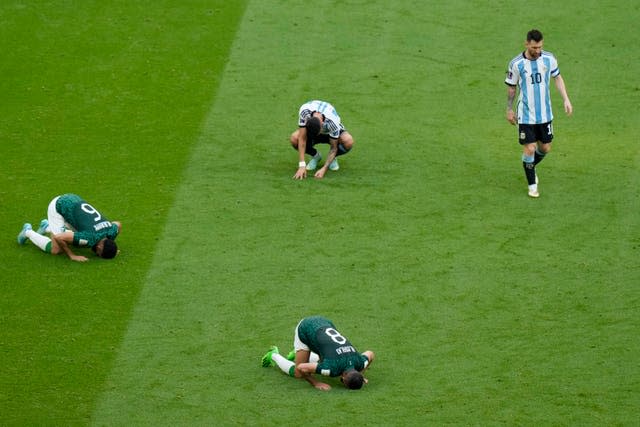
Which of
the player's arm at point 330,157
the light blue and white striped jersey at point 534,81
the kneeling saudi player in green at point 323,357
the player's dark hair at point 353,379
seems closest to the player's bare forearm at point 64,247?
the kneeling saudi player in green at point 323,357

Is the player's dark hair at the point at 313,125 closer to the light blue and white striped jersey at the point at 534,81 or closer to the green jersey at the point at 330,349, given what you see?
the light blue and white striped jersey at the point at 534,81

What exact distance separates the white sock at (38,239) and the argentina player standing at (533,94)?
214 inches

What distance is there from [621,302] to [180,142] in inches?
257

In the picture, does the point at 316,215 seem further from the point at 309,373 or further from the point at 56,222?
the point at 309,373

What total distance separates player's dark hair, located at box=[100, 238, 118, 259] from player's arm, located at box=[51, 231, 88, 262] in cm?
23

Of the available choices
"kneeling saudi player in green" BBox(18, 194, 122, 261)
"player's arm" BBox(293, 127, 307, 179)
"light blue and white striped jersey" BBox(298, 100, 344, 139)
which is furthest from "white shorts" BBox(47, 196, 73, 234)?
"light blue and white striped jersey" BBox(298, 100, 344, 139)

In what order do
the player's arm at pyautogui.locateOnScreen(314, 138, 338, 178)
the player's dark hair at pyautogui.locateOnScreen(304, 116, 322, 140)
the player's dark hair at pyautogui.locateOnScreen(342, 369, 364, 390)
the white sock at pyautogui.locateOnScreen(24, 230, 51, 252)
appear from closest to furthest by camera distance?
1. the player's dark hair at pyautogui.locateOnScreen(342, 369, 364, 390)
2. the white sock at pyautogui.locateOnScreen(24, 230, 51, 252)
3. the player's dark hair at pyautogui.locateOnScreen(304, 116, 322, 140)
4. the player's arm at pyautogui.locateOnScreen(314, 138, 338, 178)

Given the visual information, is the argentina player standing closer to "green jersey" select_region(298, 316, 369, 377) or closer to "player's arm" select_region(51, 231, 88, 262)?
"green jersey" select_region(298, 316, 369, 377)

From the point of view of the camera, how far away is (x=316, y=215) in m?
14.7

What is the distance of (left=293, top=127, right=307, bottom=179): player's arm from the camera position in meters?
15.3

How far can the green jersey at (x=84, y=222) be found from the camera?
13.5m

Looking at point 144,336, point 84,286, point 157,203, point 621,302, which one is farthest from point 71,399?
point 621,302

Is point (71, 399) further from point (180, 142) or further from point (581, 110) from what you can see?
point (581, 110)

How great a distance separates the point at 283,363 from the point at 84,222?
326 centimetres
